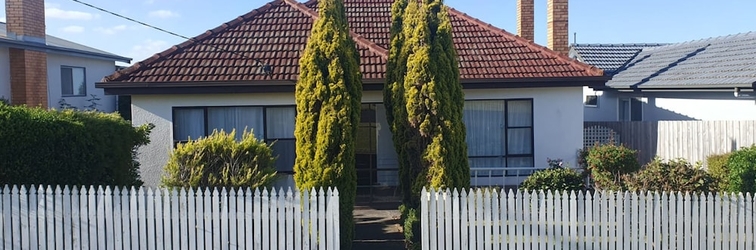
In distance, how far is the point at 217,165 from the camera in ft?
31.2

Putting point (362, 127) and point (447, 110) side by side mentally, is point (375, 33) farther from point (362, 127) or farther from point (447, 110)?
point (447, 110)

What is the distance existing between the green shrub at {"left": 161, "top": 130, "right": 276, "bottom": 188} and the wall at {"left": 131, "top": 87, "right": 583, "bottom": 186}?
3001mm

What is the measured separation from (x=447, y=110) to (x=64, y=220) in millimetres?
5042

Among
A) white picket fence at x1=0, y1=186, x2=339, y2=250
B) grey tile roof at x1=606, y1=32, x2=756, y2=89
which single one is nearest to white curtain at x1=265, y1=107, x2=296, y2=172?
white picket fence at x1=0, y1=186, x2=339, y2=250

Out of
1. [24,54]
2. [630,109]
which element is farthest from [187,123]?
[630,109]

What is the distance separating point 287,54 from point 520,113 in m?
4.83

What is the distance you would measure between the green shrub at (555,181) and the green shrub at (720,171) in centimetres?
200

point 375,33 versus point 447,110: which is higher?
point 375,33

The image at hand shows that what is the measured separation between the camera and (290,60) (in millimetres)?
12797

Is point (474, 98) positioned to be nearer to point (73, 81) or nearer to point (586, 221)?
point (586, 221)

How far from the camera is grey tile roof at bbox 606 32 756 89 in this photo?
1444 cm

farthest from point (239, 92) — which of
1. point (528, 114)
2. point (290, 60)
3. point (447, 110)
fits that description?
point (528, 114)

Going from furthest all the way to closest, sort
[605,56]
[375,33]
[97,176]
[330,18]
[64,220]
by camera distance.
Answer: [605,56] → [375,33] → [330,18] → [97,176] → [64,220]

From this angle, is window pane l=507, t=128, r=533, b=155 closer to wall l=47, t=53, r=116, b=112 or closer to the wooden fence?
the wooden fence
